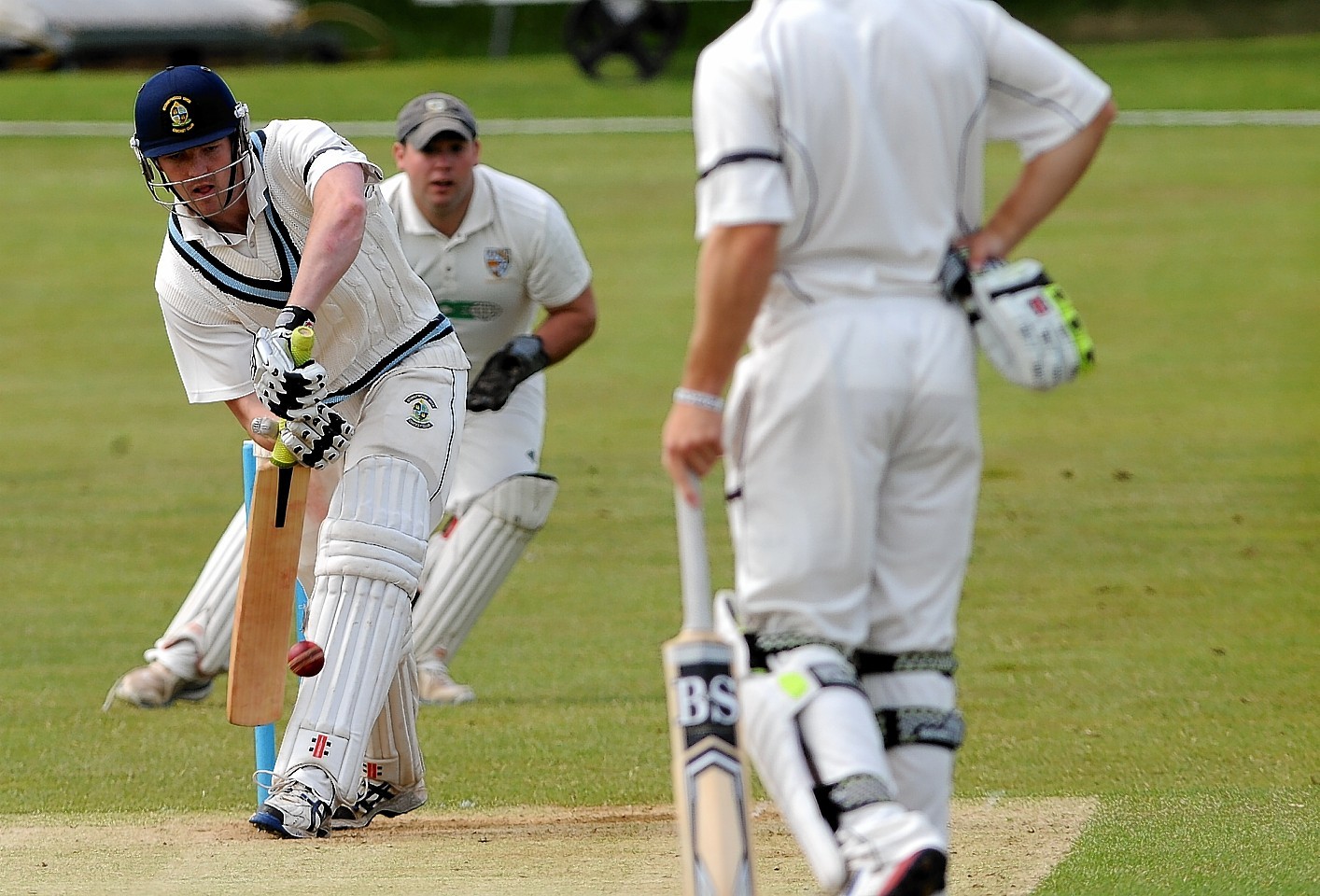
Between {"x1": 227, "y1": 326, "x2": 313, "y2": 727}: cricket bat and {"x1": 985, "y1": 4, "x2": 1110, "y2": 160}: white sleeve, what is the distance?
172 cm

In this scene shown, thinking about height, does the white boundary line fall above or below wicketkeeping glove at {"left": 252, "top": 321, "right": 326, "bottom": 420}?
above

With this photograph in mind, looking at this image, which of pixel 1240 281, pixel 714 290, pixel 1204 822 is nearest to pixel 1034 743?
pixel 1204 822

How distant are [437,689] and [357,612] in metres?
1.65

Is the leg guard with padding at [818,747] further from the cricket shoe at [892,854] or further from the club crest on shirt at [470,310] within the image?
the club crest on shirt at [470,310]

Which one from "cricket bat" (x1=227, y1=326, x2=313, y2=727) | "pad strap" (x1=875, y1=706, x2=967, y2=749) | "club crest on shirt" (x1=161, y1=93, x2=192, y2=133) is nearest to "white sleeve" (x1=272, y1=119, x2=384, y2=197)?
"club crest on shirt" (x1=161, y1=93, x2=192, y2=133)

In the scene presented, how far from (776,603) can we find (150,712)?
3004mm

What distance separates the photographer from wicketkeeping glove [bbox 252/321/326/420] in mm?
3828

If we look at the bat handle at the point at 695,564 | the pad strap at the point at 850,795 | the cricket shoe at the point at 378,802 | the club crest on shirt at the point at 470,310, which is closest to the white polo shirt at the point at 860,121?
the bat handle at the point at 695,564

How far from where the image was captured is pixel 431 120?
5547mm

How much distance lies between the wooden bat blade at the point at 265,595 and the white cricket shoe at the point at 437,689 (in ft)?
4.64

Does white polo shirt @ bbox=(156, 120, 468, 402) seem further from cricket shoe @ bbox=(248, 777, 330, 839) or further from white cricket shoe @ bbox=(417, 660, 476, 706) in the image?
white cricket shoe @ bbox=(417, 660, 476, 706)

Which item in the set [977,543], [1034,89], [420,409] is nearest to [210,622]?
[420,409]

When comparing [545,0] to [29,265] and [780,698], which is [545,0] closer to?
[29,265]

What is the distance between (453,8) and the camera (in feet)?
86.2
